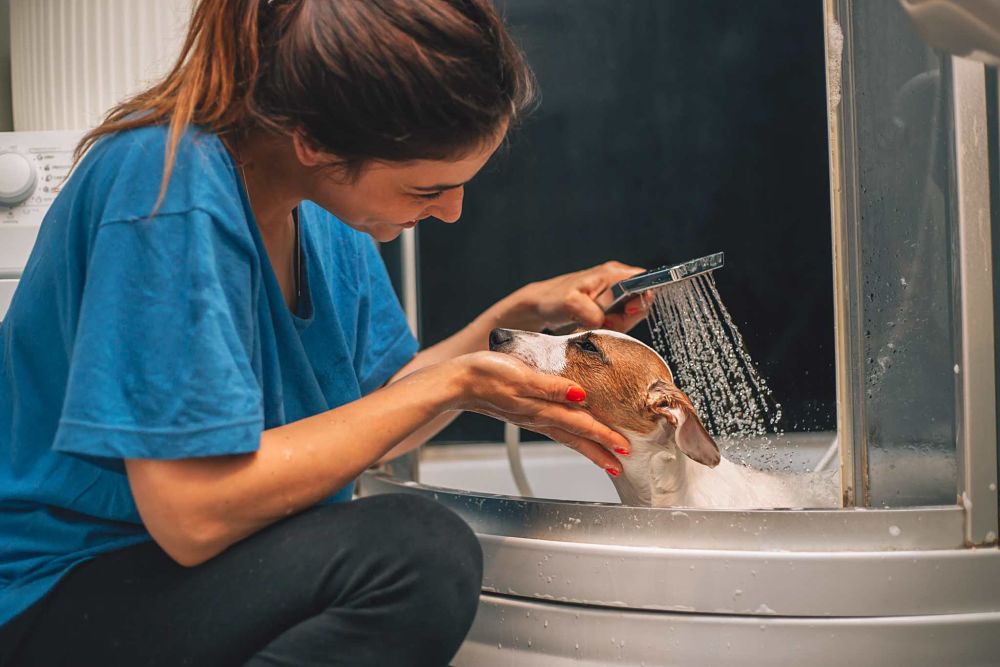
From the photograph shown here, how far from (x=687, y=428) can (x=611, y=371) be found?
0.18 m

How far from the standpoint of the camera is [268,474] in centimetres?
97

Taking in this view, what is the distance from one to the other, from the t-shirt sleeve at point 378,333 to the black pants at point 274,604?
0.52 m

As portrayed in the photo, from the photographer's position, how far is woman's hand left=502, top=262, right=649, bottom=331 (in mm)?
1629

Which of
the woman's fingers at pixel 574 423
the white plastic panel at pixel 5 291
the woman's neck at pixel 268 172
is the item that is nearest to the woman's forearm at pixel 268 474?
the woman's fingers at pixel 574 423

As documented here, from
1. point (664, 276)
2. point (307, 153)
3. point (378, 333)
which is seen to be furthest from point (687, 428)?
point (307, 153)

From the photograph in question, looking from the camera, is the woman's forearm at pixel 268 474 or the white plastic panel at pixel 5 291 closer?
the woman's forearm at pixel 268 474

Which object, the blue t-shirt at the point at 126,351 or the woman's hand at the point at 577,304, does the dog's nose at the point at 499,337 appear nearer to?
the woman's hand at the point at 577,304

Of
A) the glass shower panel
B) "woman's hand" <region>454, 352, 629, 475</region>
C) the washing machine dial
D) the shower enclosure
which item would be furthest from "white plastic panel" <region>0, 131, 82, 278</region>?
the glass shower panel

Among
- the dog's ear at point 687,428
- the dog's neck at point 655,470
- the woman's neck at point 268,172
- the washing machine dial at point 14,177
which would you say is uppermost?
the washing machine dial at point 14,177

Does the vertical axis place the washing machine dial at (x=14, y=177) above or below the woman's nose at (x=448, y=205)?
above

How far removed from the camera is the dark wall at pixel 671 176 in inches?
57.6

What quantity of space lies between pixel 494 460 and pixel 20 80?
1.18 metres

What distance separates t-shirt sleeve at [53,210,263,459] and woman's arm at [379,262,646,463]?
26.9 inches

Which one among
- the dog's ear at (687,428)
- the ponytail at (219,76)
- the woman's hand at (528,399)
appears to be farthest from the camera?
the dog's ear at (687,428)
